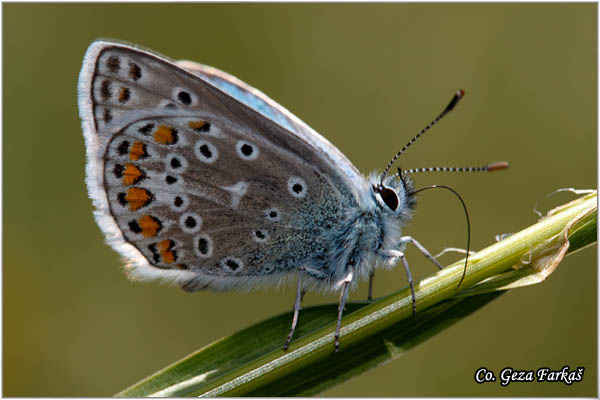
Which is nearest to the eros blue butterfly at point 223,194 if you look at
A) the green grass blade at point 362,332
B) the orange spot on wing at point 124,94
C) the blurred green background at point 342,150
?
the orange spot on wing at point 124,94

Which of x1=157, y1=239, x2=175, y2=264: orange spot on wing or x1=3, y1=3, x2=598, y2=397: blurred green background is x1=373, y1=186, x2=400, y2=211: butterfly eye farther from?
x1=3, y1=3, x2=598, y2=397: blurred green background

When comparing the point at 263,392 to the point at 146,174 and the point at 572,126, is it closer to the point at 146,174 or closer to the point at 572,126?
the point at 146,174

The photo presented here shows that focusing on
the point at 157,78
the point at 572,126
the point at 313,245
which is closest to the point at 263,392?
the point at 313,245

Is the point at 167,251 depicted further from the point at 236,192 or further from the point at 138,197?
the point at 236,192

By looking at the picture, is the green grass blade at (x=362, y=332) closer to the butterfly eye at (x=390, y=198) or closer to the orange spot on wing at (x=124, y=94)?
the butterfly eye at (x=390, y=198)

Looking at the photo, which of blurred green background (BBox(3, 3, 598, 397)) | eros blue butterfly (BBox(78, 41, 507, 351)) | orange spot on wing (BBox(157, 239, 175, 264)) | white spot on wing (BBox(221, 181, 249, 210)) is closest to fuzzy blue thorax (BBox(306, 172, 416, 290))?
eros blue butterfly (BBox(78, 41, 507, 351))

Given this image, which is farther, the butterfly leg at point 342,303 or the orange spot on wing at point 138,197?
the orange spot on wing at point 138,197
